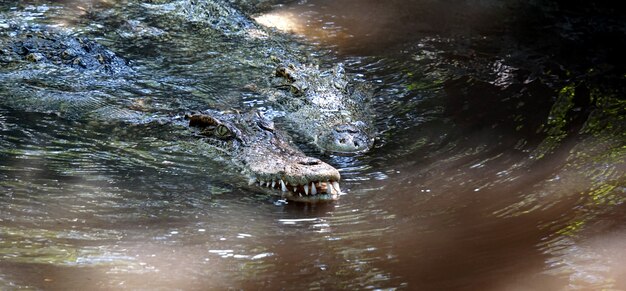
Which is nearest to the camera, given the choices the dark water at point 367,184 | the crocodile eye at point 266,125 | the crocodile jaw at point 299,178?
the dark water at point 367,184

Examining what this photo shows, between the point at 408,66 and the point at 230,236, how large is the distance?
461 cm

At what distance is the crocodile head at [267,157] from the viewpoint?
494cm

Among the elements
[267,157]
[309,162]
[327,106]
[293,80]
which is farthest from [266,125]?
[293,80]

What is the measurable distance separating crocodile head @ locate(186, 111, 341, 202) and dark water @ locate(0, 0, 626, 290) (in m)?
0.14

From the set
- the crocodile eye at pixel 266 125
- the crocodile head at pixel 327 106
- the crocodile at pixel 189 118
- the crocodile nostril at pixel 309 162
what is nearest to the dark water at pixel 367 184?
the crocodile at pixel 189 118

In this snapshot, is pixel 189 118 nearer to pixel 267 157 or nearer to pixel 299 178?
pixel 267 157

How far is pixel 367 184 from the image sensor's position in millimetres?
5207

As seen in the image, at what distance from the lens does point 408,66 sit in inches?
322

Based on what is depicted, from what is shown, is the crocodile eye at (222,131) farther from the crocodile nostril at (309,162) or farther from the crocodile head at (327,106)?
the crocodile nostril at (309,162)

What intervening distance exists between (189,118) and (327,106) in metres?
1.49

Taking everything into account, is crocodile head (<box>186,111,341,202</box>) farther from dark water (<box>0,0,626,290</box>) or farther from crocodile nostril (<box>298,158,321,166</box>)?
dark water (<box>0,0,626,290</box>)

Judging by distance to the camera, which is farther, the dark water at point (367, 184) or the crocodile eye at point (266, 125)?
the crocodile eye at point (266, 125)

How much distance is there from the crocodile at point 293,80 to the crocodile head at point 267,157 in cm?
48

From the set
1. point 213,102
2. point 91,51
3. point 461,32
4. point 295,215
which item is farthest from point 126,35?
point 295,215
